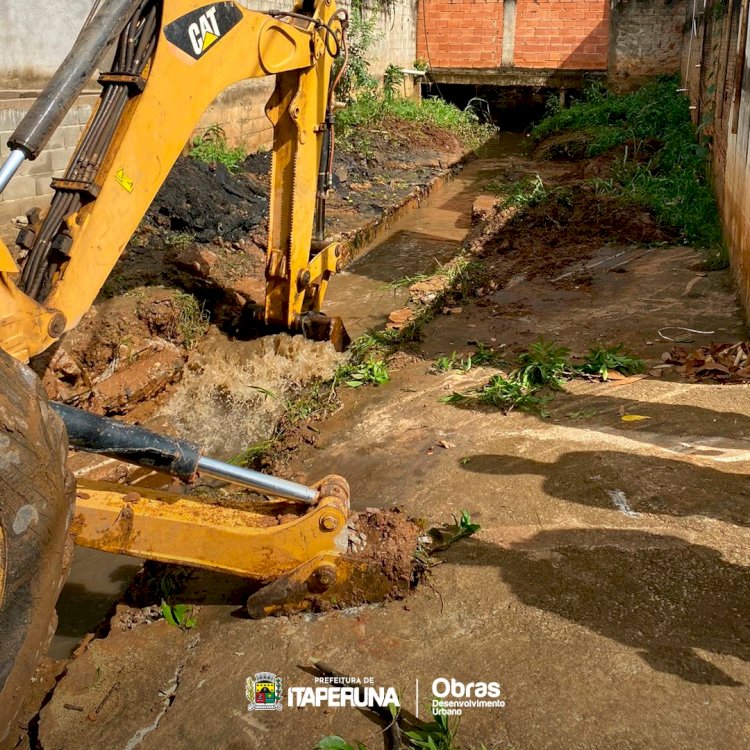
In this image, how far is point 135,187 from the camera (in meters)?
3.89

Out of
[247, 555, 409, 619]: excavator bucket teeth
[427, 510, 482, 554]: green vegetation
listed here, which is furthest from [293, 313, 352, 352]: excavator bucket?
[247, 555, 409, 619]: excavator bucket teeth

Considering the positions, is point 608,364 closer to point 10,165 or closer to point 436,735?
point 436,735

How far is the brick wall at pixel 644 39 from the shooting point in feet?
55.5

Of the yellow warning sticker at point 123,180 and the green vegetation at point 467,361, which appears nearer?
the yellow warning sticker at point 123,180

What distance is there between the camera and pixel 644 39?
17391 mm

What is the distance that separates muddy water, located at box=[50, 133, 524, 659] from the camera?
423cm

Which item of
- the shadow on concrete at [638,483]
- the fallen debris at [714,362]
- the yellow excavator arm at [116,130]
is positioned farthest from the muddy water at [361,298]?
the fallen debris at [714,362]

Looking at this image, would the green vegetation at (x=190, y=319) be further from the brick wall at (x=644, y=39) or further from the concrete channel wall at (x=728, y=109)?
the brick wall at (x=644, y=39)

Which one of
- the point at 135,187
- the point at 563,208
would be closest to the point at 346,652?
the point at 135,187

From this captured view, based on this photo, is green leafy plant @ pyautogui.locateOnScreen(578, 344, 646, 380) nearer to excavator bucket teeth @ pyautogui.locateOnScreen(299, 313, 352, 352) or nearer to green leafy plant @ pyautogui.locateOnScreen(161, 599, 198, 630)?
excavator bucket teeth @ pyautogui.locateOnScreen(299, 313, 352, 352)

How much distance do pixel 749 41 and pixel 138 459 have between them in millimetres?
6560

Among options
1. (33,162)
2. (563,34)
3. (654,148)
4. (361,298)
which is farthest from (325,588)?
(563,34)

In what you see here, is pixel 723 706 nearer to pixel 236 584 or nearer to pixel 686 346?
pixel 236 584

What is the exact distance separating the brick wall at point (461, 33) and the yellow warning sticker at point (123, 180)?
17.8 m
